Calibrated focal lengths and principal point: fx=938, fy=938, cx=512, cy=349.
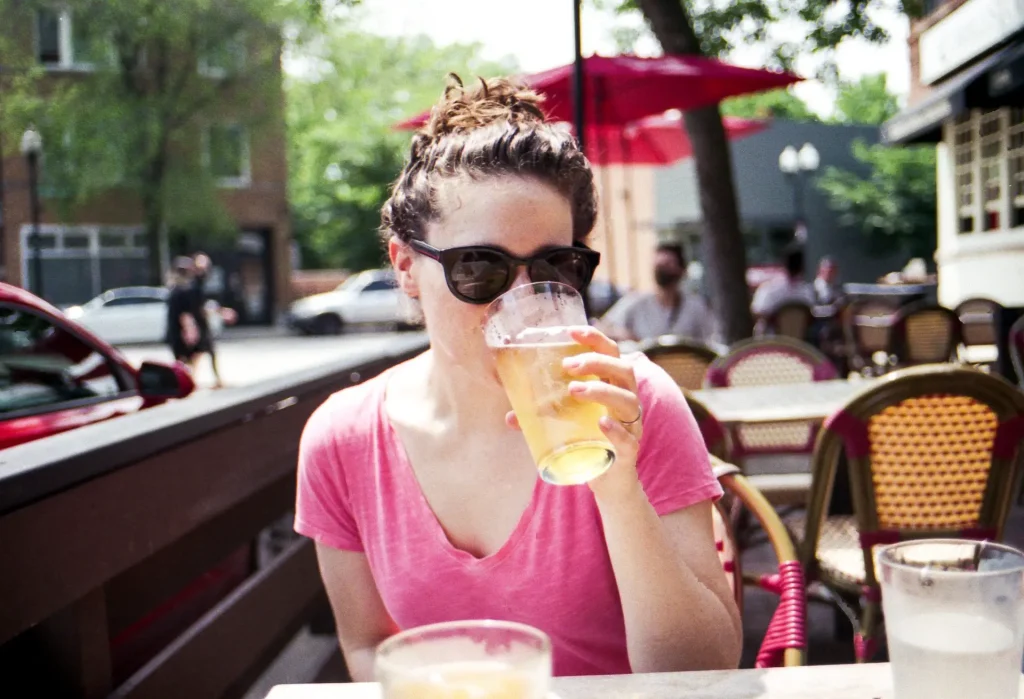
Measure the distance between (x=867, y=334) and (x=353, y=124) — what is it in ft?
52.5

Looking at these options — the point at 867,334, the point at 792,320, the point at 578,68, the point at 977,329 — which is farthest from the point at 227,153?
the point at 977,329

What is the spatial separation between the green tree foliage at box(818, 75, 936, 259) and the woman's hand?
30431 mm

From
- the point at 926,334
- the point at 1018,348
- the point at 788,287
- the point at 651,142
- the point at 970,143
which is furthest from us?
the point at 970,143

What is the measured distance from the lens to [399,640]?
0.80 m

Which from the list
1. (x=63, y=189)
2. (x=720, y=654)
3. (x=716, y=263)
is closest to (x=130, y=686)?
(x=720, y=654)

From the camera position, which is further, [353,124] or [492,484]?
[353,124]

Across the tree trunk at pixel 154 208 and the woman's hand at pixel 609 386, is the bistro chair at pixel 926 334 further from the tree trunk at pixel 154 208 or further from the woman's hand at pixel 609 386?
the woman's hand at pixel 609 386

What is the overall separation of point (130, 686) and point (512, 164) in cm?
139

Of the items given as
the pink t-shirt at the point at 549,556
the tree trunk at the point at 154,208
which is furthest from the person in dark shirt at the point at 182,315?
the pink t-shirt at the point at 549,556

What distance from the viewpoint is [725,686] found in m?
1.05

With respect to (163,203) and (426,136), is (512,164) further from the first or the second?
(163,203)

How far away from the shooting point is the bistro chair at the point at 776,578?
1.36 m

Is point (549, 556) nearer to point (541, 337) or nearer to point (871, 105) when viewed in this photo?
point (541, 337)

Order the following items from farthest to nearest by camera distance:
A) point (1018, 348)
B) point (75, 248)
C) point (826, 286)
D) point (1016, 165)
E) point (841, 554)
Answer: point (826, 286) → point (1016, 165) → point (1018, 348) → point (75, 248) → point (841, 554)
